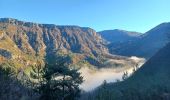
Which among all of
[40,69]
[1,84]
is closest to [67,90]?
[40,69]

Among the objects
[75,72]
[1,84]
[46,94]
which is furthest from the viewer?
[1,84]

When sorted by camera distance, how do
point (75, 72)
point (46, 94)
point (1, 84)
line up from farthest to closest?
1. point (1, 84)
2. point (75, 72)
3. point (46, 94)

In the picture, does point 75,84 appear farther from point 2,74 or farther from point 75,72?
point 2,74

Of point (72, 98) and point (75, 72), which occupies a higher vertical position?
point (75, 72)

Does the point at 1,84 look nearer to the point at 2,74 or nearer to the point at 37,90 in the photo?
the point at 2,74

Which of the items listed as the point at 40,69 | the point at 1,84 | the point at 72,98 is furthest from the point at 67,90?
the point at 1,84

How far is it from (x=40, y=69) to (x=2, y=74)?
81.1 feet

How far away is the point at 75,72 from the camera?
69625 millimetres

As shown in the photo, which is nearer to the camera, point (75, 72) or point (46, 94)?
point (46, 94)

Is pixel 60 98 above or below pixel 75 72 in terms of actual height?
below

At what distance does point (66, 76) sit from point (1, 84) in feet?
102

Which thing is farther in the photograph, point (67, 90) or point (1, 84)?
point (1, 84)

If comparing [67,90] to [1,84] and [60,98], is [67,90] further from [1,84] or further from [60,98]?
[1,84]

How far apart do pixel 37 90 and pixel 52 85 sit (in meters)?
4.34
